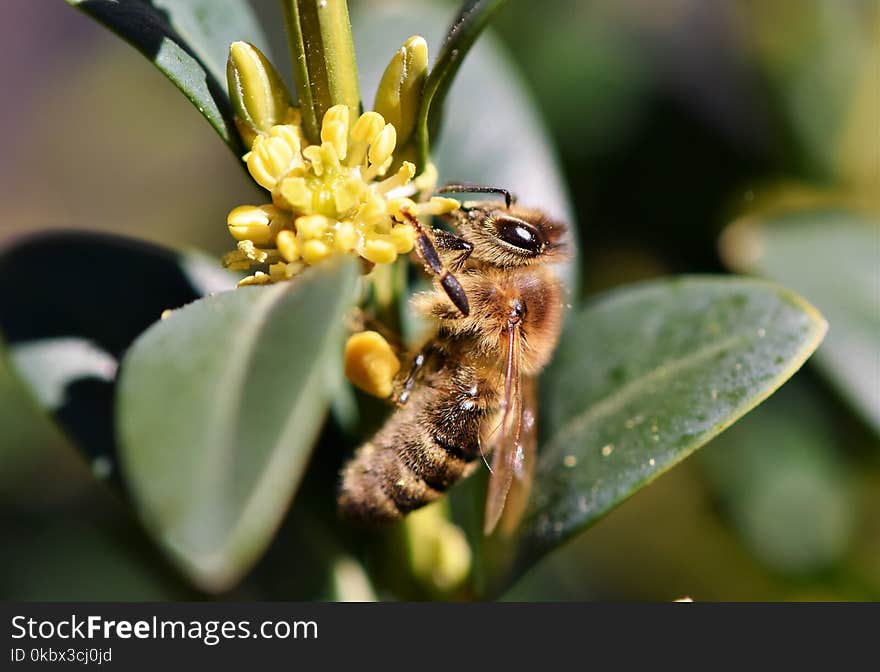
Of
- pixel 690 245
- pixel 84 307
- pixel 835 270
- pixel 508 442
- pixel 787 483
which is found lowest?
pixel 787 483

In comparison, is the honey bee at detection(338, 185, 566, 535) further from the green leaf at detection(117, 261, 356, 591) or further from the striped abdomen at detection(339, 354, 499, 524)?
the green leaf at detection(117, 261, 356, 591)

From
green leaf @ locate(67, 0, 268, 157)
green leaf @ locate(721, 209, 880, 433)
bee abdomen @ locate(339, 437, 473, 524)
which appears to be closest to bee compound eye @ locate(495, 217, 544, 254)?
bee abdomen @ locate(339, 437, 473, 524)

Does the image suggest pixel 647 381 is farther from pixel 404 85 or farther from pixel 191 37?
pixel 191 37

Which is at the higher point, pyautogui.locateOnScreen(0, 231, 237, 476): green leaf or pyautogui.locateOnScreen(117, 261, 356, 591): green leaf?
pyautogui.locateOnScreen(117, 261, 356, 591): green leaf

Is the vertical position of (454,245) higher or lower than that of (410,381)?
higher

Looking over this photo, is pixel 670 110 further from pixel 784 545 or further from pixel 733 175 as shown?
pixel 784 545

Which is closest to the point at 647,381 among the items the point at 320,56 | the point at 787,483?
the point at 320,56

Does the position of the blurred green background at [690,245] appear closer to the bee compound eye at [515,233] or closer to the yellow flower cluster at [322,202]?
the bee compound eye at [515,233]
